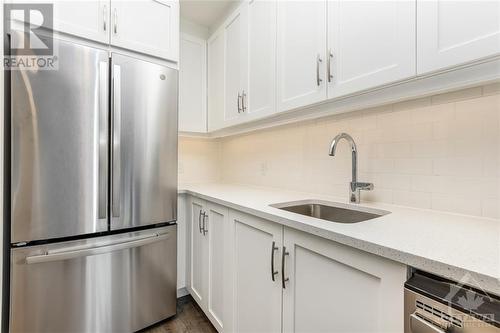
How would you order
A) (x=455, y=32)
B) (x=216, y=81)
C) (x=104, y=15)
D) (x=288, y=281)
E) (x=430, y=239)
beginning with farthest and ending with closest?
(x=216, y=81)
(x=104, y=15)
(x=288, y=281)
(x=455, y=32)
(x=430, y=239)

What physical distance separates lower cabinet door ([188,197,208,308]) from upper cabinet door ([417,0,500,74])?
1.45 m

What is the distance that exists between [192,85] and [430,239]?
2156 millimetres

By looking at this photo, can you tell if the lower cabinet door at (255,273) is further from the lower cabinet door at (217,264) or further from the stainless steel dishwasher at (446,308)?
the stainless steel dishwasher at (446,308)

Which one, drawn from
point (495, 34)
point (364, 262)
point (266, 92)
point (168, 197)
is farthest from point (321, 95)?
point (168, 197)

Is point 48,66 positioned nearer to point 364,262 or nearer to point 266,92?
point 266,92

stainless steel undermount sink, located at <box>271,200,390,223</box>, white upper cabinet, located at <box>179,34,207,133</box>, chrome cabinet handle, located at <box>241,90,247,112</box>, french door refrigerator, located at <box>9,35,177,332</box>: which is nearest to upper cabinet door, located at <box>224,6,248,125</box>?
chrome cabinet handle, located at <box>241,90,247,112</box>

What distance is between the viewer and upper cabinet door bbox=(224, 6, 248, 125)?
1.84m

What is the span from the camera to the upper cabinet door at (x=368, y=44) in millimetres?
931

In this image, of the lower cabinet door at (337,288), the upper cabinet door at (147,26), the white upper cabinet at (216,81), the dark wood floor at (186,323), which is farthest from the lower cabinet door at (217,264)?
the upper cabinet door at (147,26)

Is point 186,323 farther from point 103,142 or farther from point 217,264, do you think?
point 103,142

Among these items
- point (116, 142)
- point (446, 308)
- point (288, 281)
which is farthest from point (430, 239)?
point (116, 142)

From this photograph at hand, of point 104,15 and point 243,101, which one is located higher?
point 104,15

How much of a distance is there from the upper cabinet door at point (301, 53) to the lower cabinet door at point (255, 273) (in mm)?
722

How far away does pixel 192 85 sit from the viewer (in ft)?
7.57
